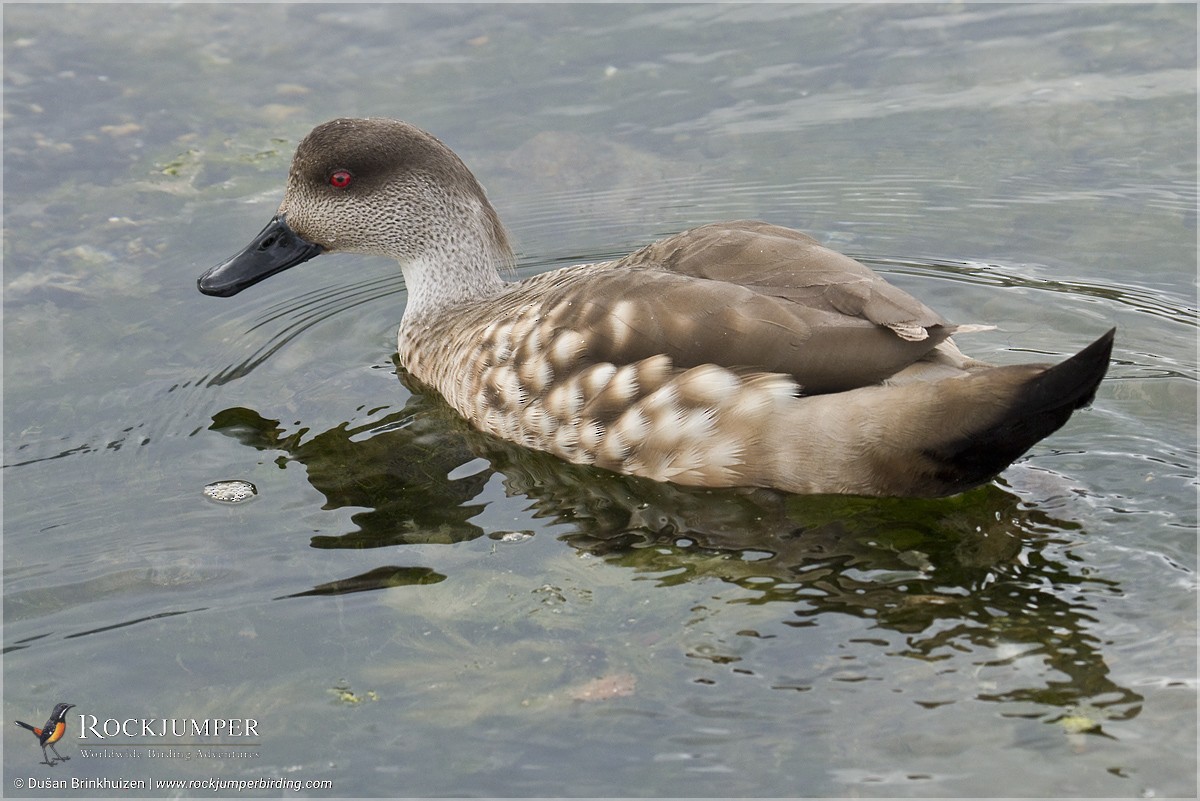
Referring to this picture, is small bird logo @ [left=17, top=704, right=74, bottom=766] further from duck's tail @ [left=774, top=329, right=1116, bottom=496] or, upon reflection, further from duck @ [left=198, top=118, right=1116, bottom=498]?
duck's tail @ [left=774, top=329, right=1116, bottom=496]

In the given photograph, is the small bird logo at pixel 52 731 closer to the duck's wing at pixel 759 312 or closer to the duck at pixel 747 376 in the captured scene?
the duck at pixel 747 376

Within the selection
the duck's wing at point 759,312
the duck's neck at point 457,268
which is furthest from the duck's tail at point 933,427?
the duck's neck at point 457,268

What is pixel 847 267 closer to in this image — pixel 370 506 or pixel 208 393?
pixel 370 506

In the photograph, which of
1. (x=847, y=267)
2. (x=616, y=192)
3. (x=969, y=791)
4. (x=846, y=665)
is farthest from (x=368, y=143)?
(x=969, y=791)

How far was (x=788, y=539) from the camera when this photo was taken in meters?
5.94

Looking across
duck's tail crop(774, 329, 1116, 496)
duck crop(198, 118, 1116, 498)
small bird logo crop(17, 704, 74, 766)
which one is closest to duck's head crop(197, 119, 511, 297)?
duck crop(198, 118, 1116, 498)

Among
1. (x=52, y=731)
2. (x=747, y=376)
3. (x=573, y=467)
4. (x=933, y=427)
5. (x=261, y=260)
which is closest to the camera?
(x=52, y=731)

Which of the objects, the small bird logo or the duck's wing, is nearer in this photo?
the small bird logo

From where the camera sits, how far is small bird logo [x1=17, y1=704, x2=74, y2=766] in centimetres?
511

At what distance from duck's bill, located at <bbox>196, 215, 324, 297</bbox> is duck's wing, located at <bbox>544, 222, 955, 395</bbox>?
6.73 ft

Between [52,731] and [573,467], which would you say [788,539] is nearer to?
[573,467]

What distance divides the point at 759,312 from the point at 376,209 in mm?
2914

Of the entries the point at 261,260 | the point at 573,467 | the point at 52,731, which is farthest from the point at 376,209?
the point at 52,731

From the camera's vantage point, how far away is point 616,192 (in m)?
9.47
